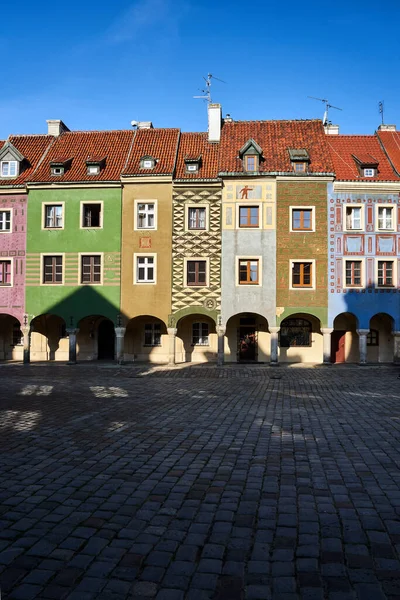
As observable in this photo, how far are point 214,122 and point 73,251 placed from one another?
458 inches

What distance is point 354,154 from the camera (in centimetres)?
2767

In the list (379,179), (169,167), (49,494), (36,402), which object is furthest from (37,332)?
(49,494)

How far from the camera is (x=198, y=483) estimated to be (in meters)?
6.11

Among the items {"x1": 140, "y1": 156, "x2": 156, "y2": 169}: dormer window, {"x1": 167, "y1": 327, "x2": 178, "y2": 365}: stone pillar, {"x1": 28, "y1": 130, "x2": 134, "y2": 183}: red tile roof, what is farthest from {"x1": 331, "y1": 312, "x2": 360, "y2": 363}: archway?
{"x1": 28, "y1": 130, "x2": 134, "y2": 183}: red tile roof

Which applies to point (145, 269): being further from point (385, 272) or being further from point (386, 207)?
point (386, 207)

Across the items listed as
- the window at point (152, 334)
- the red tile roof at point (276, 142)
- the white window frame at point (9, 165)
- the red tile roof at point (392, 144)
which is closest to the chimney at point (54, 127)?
the white window frame at point (9, 165)

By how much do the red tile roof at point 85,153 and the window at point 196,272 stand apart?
253 inches

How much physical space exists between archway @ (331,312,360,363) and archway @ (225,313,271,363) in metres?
4.06

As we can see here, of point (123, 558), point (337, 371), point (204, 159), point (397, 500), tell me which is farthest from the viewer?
point (204, 159)

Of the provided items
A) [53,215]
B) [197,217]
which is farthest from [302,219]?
[53,215]

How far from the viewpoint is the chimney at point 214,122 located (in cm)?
2862

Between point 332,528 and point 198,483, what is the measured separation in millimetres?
1943

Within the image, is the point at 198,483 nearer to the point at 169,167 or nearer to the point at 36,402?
the point at 36,402

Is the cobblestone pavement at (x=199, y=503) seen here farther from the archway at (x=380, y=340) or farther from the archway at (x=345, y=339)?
the archway at (x=380, y=340)
